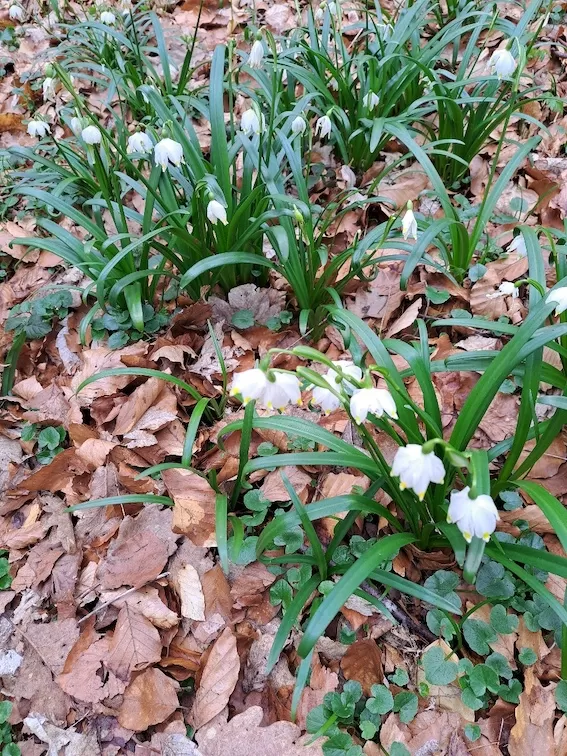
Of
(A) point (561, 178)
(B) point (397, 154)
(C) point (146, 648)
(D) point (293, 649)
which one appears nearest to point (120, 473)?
(C) point (146, 648)

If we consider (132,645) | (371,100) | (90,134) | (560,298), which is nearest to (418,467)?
(560,298)

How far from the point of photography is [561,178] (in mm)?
2709

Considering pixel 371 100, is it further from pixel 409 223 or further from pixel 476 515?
pixel 476 515

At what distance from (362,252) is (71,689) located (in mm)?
1828

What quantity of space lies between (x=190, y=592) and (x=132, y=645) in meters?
0.23

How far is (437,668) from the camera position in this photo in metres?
1.50

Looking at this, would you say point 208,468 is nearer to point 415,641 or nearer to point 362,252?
point 415,641

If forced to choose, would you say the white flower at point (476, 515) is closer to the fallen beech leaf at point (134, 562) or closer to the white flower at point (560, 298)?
the white flower at point (560, 298)

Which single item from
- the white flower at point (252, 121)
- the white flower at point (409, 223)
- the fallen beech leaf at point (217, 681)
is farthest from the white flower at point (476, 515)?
the white flower at point (252, 121)

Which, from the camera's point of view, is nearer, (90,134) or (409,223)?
(409,223)

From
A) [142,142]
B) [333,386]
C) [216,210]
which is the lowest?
[333,386]

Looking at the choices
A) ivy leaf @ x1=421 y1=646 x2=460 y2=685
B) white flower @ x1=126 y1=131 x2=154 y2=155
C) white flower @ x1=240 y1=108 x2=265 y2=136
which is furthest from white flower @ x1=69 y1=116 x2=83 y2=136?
ivy leaf @ x1=421 y1=646 x2=460 y2=685

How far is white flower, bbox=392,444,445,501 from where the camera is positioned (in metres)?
1.10

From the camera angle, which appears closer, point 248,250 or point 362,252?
point 362,252
